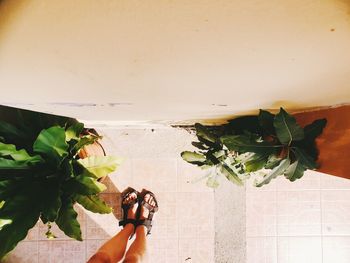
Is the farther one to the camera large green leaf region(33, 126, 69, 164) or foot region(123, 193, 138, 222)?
foot region(123, 193, 138, 222)

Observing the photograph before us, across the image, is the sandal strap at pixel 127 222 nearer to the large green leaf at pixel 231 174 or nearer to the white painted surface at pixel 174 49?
the large green leaf at pixel 231 174

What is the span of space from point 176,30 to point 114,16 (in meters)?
0.15

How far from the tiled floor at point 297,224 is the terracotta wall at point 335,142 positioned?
52.2 inches

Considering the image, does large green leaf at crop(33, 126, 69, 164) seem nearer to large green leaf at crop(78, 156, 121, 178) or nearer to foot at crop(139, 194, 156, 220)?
large green leaf at crop(78, 156, 121, 178)

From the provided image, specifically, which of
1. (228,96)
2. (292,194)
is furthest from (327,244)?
(228,96)

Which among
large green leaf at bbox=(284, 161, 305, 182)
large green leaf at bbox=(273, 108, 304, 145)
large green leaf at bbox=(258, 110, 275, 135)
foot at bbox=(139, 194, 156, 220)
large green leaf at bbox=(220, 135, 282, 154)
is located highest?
large green leaf at bbox=(258, 110, 275, 135)

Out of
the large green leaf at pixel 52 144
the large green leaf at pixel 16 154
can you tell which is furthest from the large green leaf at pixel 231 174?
the large green leaf at pixel 16 154

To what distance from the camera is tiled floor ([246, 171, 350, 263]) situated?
310 centimetres

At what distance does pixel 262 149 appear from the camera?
6.03 ft

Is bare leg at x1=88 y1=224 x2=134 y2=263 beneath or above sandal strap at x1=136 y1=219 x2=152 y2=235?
beneath

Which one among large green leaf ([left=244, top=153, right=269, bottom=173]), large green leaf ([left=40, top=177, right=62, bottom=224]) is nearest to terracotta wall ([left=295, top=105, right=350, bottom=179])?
large green leaf ([left=244, top=153, right=269, bottom=173])

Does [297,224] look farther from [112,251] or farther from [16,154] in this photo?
[16,154]

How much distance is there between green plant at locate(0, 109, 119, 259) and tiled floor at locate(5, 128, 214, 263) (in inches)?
40.8

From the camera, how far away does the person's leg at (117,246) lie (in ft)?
7.38
